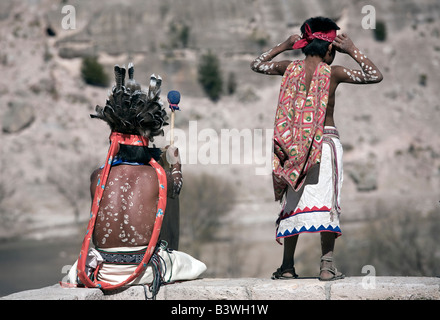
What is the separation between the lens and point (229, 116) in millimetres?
46719

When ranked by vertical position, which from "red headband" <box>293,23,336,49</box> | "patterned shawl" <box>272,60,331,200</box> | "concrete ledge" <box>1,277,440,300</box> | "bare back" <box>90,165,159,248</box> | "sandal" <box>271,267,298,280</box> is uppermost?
"red headband" <box>293,23,336,49</box>

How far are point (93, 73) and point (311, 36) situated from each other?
1688 inches

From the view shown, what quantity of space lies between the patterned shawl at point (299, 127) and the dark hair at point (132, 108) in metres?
0.91

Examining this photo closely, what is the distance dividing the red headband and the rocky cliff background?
78.6 ft

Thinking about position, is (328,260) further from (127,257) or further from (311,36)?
(311,36)

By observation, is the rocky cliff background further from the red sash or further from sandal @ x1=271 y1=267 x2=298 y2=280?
the red sash

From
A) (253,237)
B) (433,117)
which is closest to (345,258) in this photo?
(253,237)

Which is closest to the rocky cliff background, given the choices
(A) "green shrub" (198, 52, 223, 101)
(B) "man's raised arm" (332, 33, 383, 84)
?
(A) "green shrub" (198, 52, 223, 101)

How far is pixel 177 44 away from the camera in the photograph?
50.8 m

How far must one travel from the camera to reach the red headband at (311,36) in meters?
5.52

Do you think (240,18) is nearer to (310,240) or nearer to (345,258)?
(310,240)

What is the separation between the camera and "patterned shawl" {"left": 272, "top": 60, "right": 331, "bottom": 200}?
5371mm

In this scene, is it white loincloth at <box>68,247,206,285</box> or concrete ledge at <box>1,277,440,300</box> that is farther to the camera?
white loincloth at <box>68,247,206,285</box>

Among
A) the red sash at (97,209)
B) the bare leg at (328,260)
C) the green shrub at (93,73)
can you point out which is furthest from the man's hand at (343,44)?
the green shrub at (93,73)
